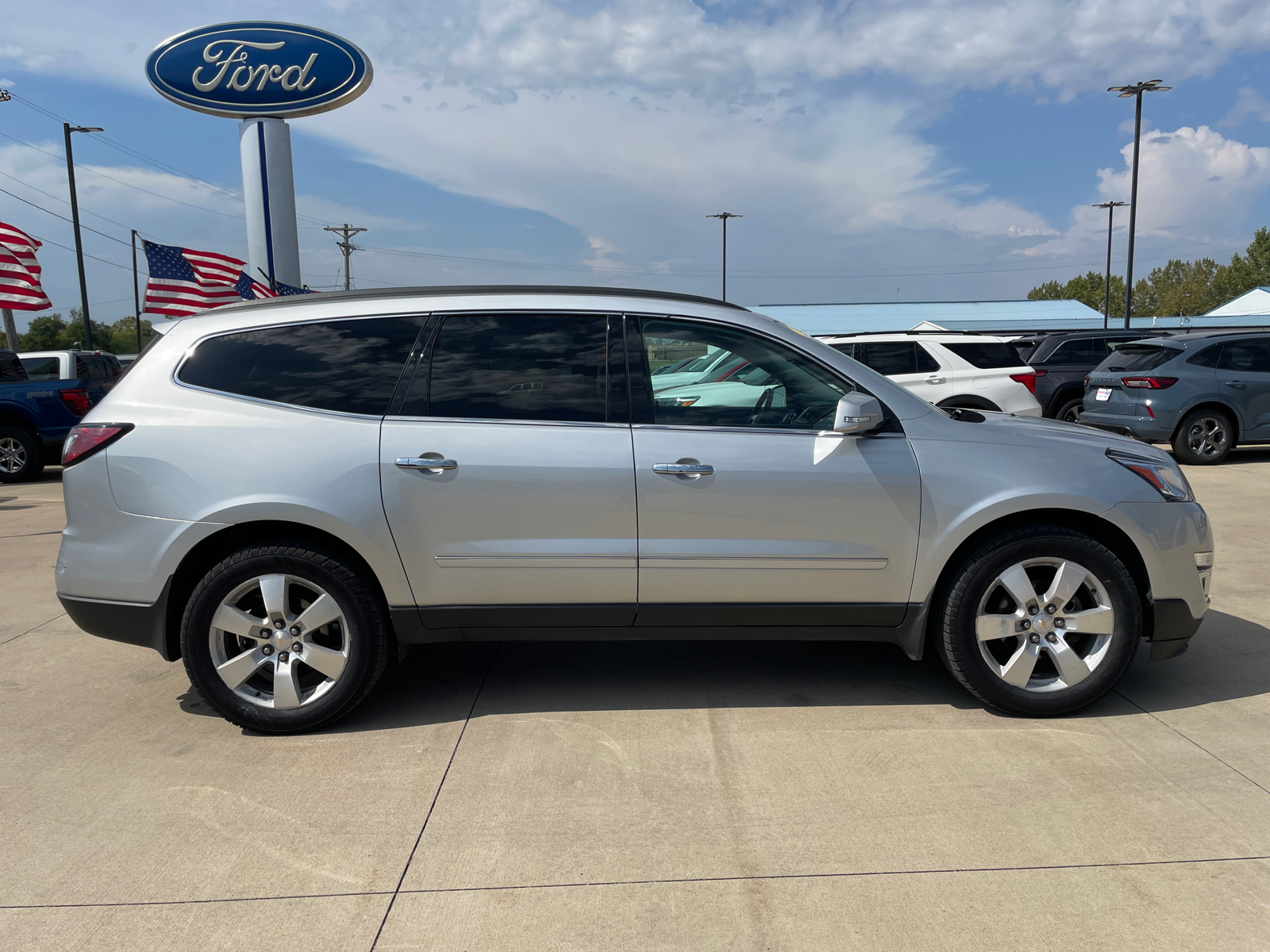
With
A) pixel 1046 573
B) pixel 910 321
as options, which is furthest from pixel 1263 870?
pixel 910 321

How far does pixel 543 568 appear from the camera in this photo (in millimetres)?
3625

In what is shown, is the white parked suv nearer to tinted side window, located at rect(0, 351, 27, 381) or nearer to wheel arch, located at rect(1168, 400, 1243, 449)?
Answer: wheel arch, located at rect(1168, 400, 1243, 449)

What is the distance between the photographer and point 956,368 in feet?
36.7

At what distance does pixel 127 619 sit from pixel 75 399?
407 inches

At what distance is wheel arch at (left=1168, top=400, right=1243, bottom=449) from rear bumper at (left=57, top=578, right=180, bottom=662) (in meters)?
11.5

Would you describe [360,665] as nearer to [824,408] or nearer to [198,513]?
[198,513]

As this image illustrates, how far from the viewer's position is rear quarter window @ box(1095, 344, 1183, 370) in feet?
37.4

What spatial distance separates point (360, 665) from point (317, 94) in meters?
18.3

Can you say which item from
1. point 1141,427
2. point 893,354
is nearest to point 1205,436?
point 1141,427

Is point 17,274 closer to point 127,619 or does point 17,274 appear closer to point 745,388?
point 127,619

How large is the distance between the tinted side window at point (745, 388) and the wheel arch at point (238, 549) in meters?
1.34

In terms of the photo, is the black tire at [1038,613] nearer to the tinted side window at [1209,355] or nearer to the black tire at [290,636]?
the black tire at [290,636]

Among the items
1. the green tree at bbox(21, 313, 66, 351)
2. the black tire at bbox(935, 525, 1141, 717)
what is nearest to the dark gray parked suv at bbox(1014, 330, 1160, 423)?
the black tire at bbox(935, 525, 1141, 717)

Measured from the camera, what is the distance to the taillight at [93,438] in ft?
11.8
